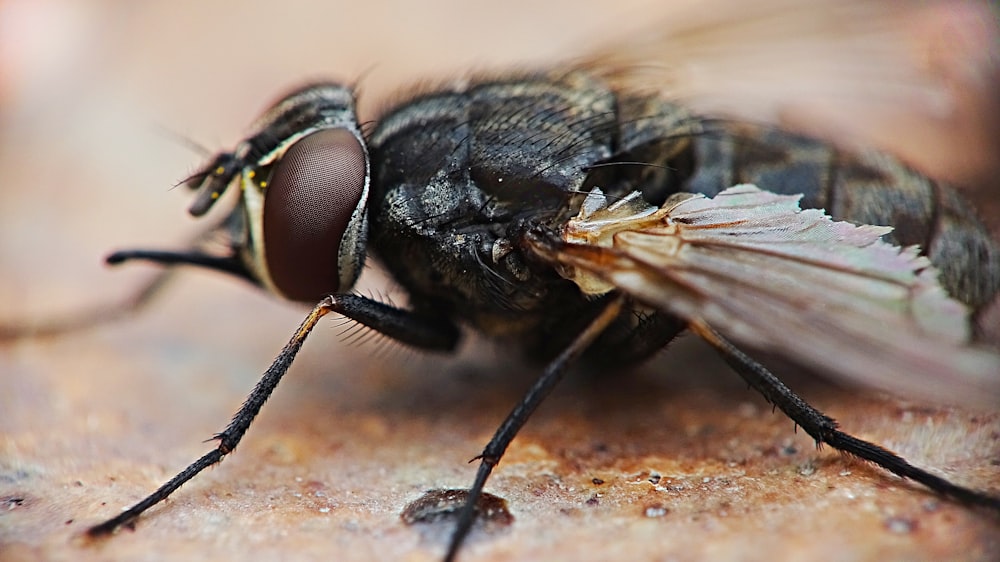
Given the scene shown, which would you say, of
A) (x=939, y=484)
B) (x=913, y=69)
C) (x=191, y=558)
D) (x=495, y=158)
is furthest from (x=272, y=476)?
(x=913, y=69)

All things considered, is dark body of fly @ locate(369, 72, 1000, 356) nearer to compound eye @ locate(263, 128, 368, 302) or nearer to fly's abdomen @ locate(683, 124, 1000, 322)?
fly's abdomen @ locate(683, 124, 1000, 322)

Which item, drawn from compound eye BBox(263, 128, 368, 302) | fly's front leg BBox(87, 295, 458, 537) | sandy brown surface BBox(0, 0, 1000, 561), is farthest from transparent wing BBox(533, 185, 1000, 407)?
compound eye BBox(263, 128, 368, 302)

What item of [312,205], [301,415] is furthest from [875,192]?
[301,415]

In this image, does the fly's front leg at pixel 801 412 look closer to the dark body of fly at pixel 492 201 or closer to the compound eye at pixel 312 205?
the dark body of fly at pixel 492 201

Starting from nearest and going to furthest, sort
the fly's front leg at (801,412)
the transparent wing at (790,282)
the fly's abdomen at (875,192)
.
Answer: the transparent wing at (790,282), the fly's front leg at (801,412), the fly's abdomen at (875,192)


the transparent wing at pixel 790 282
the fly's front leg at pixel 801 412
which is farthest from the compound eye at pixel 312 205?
the fly's front leg at pixel 801 412

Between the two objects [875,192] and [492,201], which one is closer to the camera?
[492,201]

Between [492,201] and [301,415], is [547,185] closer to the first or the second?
[492,201]
